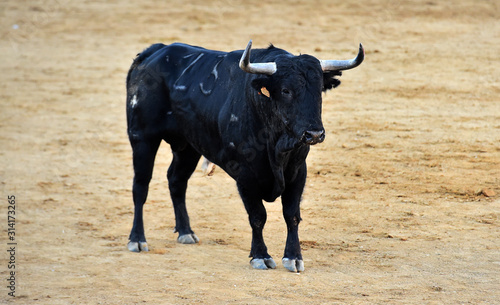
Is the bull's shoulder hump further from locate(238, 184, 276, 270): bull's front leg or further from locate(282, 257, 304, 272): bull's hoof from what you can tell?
locate(282, 257, 304, 272): bull's hoof

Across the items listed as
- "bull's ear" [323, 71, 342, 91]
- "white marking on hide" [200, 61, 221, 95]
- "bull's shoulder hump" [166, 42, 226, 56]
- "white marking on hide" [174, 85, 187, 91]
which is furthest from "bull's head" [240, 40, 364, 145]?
"bull's shoulder hump" [166, 42, 226, 56]

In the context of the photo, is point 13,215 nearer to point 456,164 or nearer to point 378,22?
point 456,164

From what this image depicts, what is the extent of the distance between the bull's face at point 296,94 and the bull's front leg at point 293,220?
644mm

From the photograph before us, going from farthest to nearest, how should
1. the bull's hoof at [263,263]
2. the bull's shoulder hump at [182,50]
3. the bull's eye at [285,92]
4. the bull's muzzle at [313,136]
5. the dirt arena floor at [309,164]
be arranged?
the bull's shoulder hump at [182,50]
the bull's hoof at [263,263]
the dirt arena floor at [309,164]
the bull's eye at [285,92]
the bull's muzzle at [313,136]

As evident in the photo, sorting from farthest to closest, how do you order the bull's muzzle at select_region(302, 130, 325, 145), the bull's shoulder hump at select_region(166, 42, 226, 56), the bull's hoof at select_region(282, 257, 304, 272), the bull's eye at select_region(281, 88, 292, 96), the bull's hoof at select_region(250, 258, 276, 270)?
1. the bull's shoulder hump at select_region(166, 42, 226, 56)
2. the bull's hoof at select_region(250, 258, 276, 270)
3. the bull's hoof at select_region(282, 257, 304, 272)
4. the bull's eye at select_region(281, 88, 292, 96)
5. the bull's muzzle at select_region(302, 130, 325, 145)

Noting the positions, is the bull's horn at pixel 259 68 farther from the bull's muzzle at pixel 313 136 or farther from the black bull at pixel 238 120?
the bull's muzzle at pixel 313 136

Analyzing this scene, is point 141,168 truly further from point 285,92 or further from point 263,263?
point 285,92

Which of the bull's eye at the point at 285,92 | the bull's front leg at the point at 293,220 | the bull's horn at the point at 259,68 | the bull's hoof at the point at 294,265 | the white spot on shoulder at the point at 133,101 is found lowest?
the bull's hoof at the point at 294,265

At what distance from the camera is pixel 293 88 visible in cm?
669

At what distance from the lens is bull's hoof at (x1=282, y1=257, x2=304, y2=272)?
7027 millimetres

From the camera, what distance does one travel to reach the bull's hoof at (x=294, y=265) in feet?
23.1

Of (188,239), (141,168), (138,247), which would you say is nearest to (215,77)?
(141,168)

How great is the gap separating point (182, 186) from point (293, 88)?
2.35 metres

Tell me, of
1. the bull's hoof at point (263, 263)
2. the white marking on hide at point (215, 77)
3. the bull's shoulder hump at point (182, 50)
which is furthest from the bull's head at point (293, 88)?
the bull's shoulder hump at point (182, 50)
